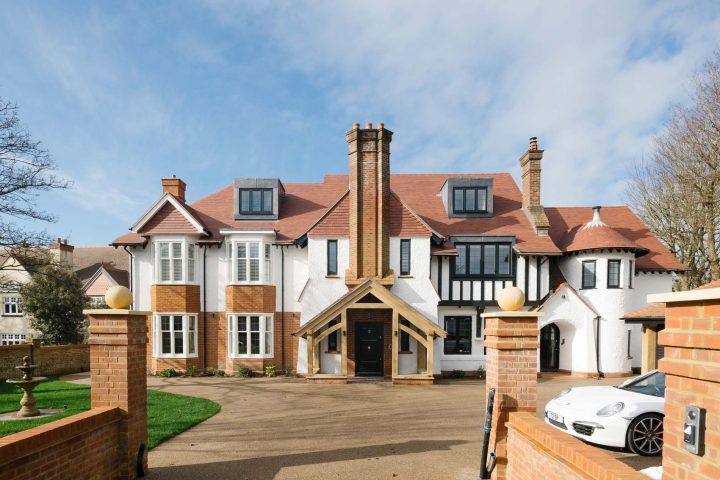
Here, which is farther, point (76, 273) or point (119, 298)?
point (76, 273)

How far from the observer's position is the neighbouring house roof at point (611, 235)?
15.2 meters

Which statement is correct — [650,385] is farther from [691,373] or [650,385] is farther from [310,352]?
[310,352]

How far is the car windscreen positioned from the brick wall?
67.6 feet

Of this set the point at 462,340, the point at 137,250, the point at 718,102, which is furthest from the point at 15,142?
the point at 718,102

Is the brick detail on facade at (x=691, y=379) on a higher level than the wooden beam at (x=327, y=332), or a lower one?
higher

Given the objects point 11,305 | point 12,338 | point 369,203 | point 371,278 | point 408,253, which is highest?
point 369,203

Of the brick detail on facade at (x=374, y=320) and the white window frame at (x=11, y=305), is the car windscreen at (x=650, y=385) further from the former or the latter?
the white window frame at (x=11, y=305)

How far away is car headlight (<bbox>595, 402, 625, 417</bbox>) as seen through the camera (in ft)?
19.9

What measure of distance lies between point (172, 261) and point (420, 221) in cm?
1042

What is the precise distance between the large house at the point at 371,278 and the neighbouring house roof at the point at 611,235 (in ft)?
0.29

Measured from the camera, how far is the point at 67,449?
3990mm

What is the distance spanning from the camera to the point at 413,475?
18.0ft

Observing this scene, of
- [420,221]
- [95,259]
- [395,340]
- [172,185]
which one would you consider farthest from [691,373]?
[95,259]

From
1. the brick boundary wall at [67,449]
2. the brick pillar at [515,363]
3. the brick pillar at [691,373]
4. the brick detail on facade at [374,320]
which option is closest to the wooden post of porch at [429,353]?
the brick detail on facade at [374,320]
